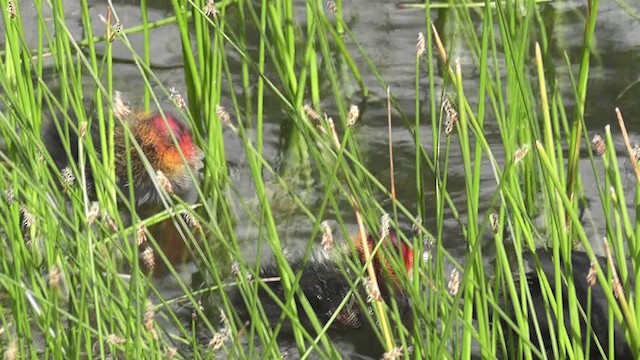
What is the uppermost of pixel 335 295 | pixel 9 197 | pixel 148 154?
pixel 9 197

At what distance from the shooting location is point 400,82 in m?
2.73

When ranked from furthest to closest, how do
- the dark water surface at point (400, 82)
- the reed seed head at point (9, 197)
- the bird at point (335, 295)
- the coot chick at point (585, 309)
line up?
1. the dark water surface at point (400, 82)
2. the bird at point (335, 295)
3. the coot chick at point (585, 309)
4. the reed seed head at point (9, 197)

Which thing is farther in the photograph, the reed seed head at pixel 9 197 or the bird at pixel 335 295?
the bird at pixel 335 295

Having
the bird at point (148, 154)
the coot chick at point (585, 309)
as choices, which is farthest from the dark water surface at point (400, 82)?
the coot chick at point (585, 309)

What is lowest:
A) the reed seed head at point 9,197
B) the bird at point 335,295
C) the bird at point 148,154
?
the bird at point 335,295

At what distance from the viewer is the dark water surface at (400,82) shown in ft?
7.70

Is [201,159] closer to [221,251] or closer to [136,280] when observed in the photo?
[221,251]

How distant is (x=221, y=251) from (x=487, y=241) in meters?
0.56

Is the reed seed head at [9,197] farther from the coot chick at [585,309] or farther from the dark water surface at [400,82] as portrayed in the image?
the coot chick at [585,309]

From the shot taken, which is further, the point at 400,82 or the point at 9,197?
the point at 400,82

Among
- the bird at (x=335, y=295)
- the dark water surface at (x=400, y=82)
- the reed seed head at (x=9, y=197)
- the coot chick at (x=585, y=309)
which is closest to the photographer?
the reed seed head at (x=9, y=197)

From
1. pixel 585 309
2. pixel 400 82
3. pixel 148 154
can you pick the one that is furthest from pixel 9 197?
pixel 400 82

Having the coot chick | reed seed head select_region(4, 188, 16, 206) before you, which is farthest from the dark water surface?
reed seed head select_region(4, 188, 16, 206)

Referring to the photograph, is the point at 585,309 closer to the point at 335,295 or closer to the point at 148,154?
the point at 335,295
